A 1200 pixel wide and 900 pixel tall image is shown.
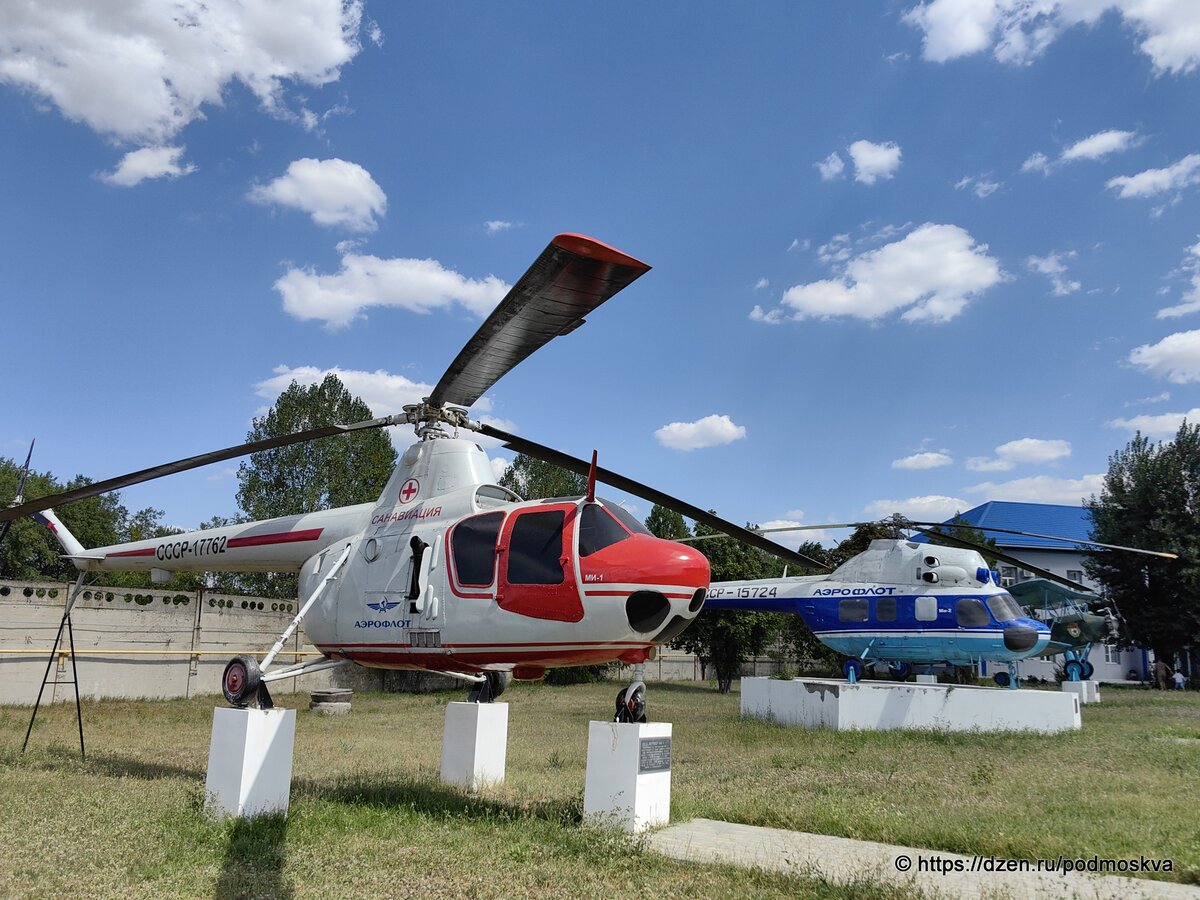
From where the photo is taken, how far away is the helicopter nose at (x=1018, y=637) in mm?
17422

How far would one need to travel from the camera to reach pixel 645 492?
8.35 m

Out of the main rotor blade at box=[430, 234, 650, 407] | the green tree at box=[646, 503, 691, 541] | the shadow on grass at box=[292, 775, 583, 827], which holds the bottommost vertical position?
the shadow on grass at box=[292, 775, 583, 827]

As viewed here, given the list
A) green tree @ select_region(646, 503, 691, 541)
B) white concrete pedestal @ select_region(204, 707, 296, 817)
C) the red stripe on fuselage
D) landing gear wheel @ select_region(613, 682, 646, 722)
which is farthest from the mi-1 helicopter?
green tree @ select_region(646, 503, 691, 541)

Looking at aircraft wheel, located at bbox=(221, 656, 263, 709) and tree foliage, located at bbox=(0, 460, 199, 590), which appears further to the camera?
tree foliage, located at bbox=(0, 460, 199, 590)

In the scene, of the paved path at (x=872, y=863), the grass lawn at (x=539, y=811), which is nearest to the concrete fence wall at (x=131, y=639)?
the grass lawn at (x=539, y=811)

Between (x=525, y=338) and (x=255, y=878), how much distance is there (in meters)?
4.16

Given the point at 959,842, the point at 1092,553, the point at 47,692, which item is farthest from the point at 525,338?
the point at 1092,553

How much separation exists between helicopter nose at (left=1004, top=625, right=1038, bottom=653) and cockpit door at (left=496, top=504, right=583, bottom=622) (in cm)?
1381

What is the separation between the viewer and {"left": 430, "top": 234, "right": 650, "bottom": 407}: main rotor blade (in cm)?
530

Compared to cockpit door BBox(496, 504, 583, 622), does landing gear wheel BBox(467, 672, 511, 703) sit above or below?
below

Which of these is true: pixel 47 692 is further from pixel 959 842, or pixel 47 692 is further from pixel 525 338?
pixel 959 842

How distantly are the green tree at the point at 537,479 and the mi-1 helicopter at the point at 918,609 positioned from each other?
71.0 ft

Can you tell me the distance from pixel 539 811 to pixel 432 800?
1.23m

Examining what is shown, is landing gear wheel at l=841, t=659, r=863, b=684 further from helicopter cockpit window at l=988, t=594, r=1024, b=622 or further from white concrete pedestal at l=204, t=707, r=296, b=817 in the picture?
white concrete pedestal at l=204, t=707, r=296, b=817
